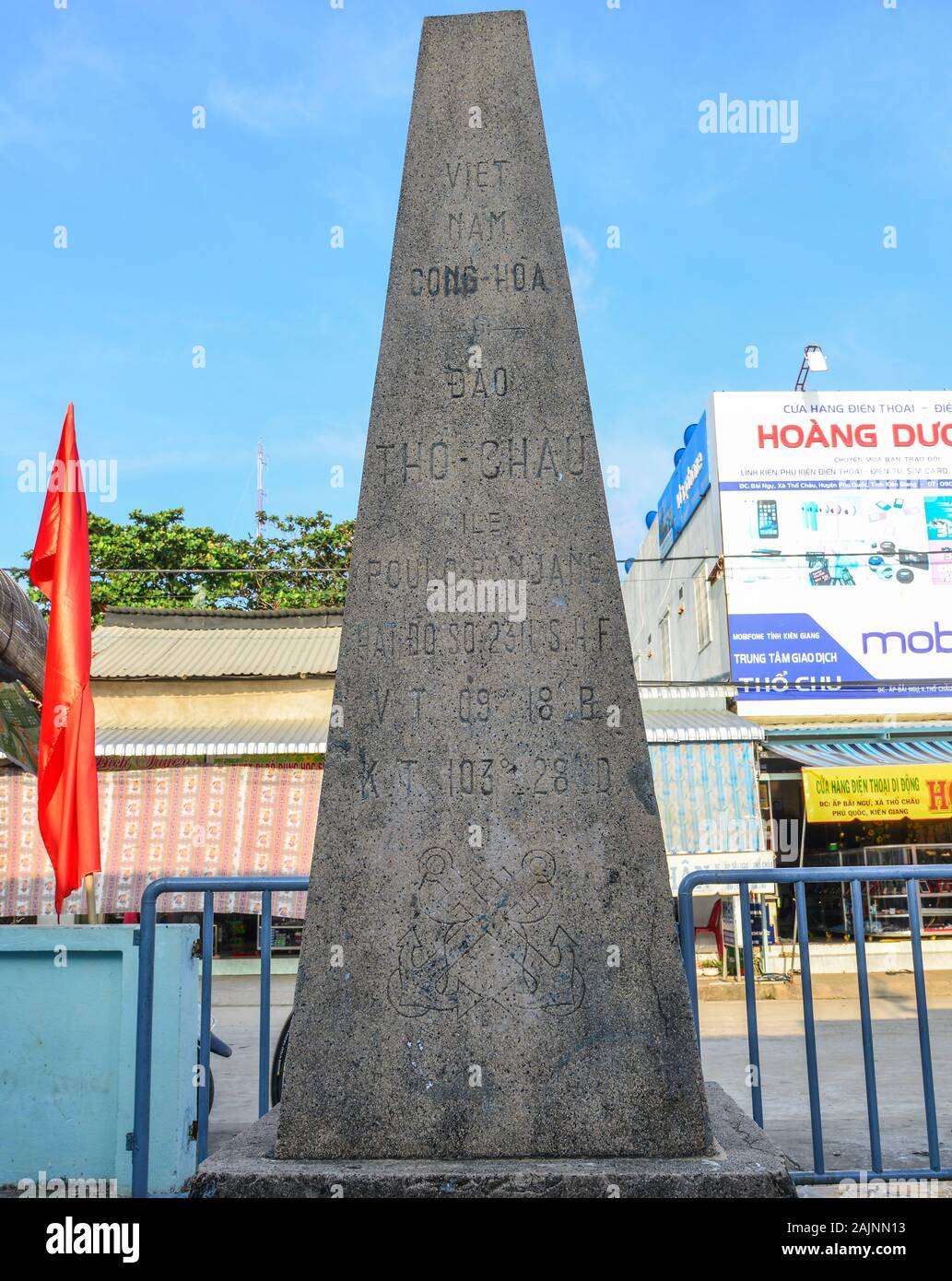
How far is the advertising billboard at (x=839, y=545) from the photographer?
15.1 m

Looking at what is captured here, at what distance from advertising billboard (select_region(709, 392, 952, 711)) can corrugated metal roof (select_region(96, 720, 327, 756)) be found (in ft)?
21.4

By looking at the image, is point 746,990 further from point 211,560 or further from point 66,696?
point 211,560

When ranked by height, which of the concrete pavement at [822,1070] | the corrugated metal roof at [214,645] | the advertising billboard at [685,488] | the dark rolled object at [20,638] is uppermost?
the advertising billboard at [685,488]

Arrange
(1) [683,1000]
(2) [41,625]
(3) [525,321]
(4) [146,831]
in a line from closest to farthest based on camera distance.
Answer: (1) [683,1000], (3) [525,321], (2) [41,625], (4) [146,831]

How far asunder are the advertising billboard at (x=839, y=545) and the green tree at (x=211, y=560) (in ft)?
38.1

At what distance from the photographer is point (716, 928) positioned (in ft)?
49.3

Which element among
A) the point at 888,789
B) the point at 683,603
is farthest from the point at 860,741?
the point at 683,603

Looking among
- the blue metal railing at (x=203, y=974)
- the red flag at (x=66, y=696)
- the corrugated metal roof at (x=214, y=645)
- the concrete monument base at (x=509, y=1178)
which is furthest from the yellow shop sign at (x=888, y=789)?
the concrete monument base at (x=509, y=1178)

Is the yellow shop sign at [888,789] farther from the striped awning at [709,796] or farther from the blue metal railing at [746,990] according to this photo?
the blue metal railing at [746,990]

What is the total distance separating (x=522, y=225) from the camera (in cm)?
271

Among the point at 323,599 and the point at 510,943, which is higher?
the point at 323,599

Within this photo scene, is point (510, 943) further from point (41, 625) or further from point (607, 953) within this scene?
point (41, 625)
